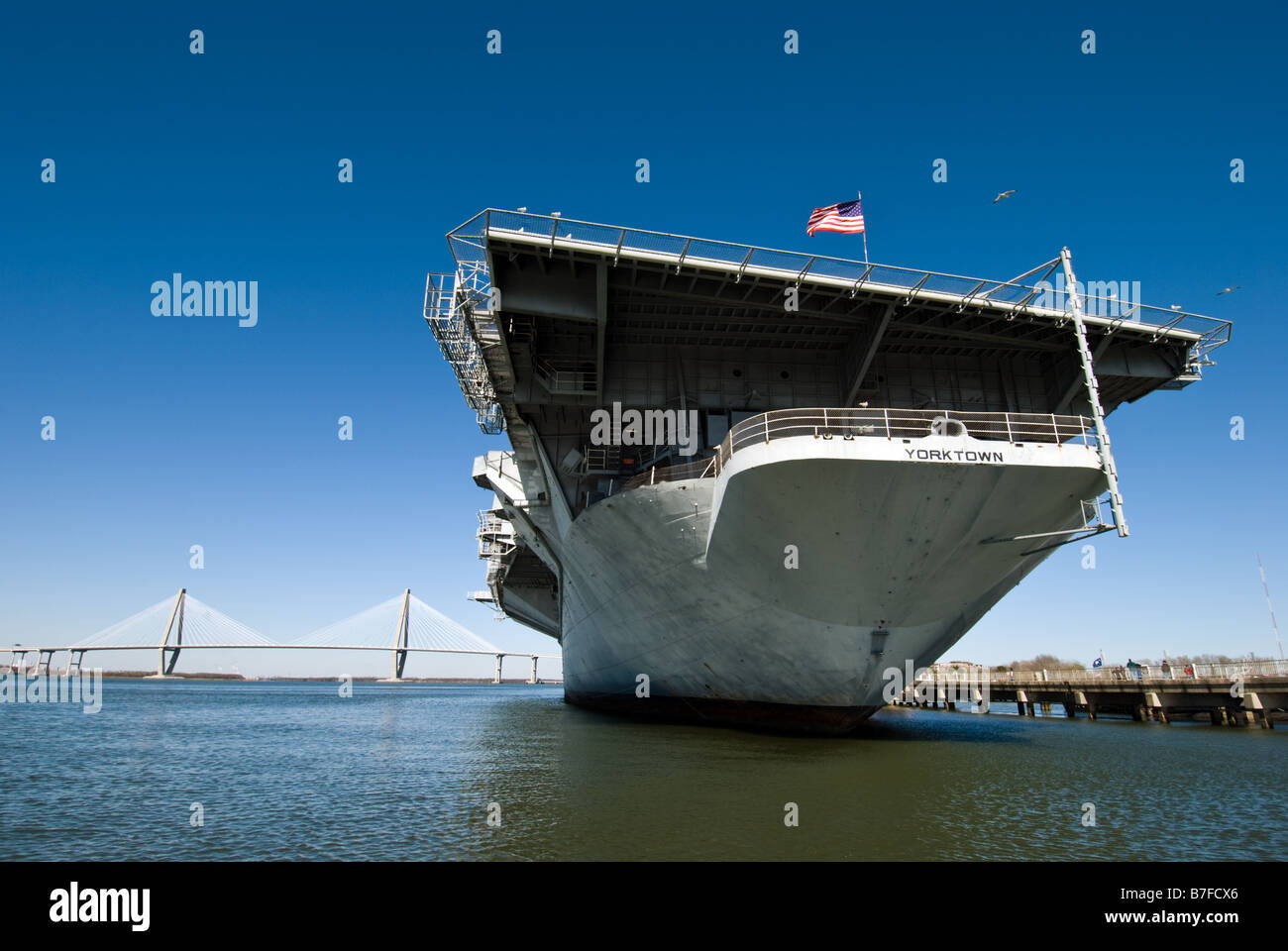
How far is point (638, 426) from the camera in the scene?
62.8 feet

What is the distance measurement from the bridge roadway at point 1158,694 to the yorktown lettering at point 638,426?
39.8 ft

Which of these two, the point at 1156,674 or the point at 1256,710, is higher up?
the point at 1156,674

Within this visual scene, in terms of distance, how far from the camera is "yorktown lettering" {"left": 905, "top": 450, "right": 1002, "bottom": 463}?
38.5 ft

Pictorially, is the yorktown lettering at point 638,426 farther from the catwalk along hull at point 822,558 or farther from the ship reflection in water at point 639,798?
the ship reflection in water at point 639,798

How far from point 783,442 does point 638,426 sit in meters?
7.44

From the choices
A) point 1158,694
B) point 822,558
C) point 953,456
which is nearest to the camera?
point 953,456

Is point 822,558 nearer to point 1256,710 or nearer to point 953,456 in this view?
point 953,456

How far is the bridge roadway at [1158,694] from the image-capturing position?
83.5 ft

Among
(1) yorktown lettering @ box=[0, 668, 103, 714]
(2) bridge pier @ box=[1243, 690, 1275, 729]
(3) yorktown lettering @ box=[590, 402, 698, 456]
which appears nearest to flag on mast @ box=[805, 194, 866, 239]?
(3) yorktown lettering @ box=[590, 402, 698, 456]
